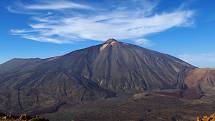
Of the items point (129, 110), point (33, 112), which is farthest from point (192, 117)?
point (33, 112)

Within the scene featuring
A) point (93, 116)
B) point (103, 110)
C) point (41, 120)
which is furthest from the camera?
→ point (103, 110)

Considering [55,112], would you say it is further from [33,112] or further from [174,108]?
[174,108]

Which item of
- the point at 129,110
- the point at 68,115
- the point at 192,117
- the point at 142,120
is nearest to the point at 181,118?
the point at 192,117

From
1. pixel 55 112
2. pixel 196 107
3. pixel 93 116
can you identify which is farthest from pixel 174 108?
pixel 55 112

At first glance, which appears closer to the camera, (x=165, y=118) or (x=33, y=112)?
(x=165, y=118)

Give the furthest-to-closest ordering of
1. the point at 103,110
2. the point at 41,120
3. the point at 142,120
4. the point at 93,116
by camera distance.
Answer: the point at 103,110
the point at 93,116
the point at 142,120
the point at 41,120

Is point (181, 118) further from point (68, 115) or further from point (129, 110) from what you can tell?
point (68, 115)

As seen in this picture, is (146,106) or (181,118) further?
(146,106)

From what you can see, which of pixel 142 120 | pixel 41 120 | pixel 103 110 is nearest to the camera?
pixel 41 120

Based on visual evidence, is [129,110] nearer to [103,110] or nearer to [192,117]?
[103,110]
